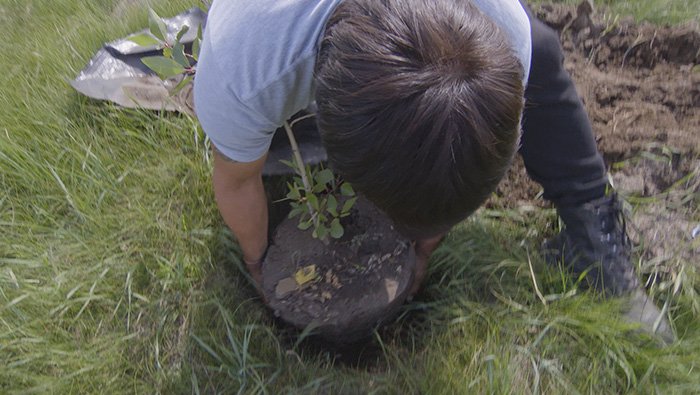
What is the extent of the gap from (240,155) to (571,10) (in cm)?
201

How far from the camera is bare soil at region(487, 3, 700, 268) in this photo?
63.7 inches

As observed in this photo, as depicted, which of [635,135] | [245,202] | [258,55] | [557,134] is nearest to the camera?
[258,55]

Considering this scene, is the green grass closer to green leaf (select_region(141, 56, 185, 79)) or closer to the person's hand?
the person's hand

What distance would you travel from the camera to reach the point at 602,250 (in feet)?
4.95

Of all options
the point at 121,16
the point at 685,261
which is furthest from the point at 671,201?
the point at 121,16

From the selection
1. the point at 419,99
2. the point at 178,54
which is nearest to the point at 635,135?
the point at 419,99

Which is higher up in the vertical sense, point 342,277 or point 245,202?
point 245,202

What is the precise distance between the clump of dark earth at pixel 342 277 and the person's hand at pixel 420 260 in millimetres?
58

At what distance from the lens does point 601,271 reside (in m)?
1.48

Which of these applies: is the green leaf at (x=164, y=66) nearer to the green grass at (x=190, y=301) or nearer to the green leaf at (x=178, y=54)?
the green leaf at (x=178, y=54)

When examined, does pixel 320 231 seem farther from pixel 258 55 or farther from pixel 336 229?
pixel 258 55

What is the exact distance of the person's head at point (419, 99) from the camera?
70cm

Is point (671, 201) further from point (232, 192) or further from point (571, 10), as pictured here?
point (232, 192)

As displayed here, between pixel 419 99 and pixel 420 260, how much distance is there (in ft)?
3.42
